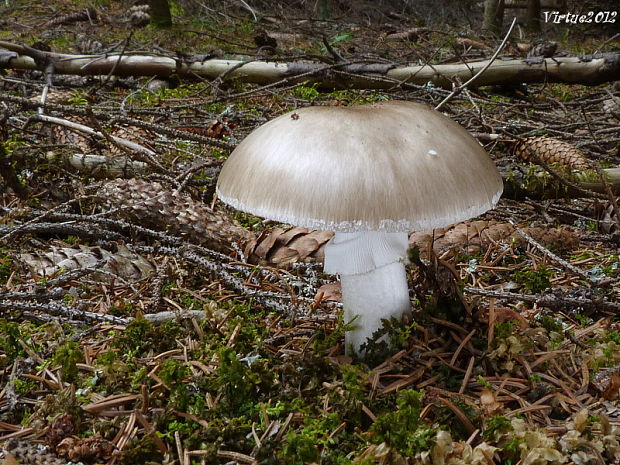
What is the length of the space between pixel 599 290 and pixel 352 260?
1.49m

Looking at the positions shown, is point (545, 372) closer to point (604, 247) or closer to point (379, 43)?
point (604, 247)

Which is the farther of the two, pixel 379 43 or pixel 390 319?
pixel 379 43

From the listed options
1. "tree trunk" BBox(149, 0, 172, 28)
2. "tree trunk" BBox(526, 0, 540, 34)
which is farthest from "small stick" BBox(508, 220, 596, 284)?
"tree trunk" BBox(526, 0, 540, 34)

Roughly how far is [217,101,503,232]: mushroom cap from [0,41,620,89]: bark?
449cm

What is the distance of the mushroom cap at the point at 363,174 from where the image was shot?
5.18ft

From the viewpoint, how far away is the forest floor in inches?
68.4

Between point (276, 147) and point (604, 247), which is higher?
point (276, 147)

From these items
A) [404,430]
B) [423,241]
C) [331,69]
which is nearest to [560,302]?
[423,241]

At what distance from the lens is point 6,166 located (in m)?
3.50

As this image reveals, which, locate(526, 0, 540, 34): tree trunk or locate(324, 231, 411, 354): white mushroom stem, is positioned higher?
locate(526, 0, 540, 34): tree trunk

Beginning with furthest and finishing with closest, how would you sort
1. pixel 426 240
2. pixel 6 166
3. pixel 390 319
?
pixel 6 166 → pixel 426 240 → pixel 390 319

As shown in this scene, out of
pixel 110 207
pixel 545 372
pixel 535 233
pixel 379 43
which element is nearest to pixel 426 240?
pixel 535 233

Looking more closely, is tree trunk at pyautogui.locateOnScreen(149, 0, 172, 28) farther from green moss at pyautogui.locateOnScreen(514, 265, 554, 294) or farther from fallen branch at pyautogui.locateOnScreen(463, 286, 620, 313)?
fallen branch at pyautogui.locateOnScreen(463, 286, 620, 313)

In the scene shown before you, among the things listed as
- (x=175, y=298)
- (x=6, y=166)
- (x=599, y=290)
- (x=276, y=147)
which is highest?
(x=276, y=147)
